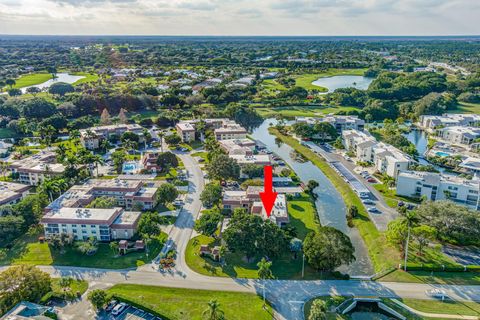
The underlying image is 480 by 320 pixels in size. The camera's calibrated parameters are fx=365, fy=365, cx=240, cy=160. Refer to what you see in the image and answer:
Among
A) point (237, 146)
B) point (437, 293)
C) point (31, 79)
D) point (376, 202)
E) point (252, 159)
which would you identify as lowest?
point (437, 293)

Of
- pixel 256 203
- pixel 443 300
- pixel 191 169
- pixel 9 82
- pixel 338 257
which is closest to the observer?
pixel 443 300

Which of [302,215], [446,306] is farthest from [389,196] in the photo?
[446,306]

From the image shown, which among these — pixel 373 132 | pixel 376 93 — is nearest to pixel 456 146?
pixel 373 132

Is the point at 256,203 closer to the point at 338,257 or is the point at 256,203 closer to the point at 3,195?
the point at 338,257

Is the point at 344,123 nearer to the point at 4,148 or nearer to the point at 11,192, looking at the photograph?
the point at 11,192

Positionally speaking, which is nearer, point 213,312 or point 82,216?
point 213,312

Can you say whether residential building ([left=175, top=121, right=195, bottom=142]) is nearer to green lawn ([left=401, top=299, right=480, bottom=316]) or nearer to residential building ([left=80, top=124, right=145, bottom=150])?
residential building ([left=80, top=124, right=145, bottom=150])

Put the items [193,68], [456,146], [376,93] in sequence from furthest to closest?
[193,68] → [376,93] → [456,146]

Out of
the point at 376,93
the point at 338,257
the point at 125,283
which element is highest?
the point at 376,93
